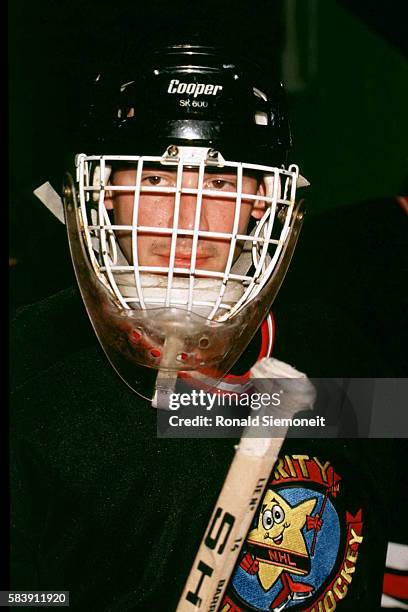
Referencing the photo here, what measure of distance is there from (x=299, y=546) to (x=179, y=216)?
1.74 ft

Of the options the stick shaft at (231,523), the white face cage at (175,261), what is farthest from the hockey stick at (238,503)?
the white face cage at (175,261)

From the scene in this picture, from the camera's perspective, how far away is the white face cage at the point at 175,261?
2.73ft

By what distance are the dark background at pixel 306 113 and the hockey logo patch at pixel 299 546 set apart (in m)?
0.30

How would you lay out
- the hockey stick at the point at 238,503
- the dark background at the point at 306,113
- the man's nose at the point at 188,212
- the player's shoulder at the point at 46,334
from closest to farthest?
the hockey stick at the point at 238,503 → the man's nose at the point at 188,212 → the player's shoulder at the point at 46,334 → the dark background at the point at 306,113

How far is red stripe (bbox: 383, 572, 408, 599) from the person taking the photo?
1.06m

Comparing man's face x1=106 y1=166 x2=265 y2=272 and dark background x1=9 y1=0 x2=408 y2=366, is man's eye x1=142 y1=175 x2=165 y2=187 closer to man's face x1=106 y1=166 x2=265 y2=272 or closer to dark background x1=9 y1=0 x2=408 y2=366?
man's face x1=106 y1=166 x2=265 y2=272

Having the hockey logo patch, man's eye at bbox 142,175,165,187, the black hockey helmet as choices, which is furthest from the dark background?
the hockey logo patch

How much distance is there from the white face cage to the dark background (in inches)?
7.9

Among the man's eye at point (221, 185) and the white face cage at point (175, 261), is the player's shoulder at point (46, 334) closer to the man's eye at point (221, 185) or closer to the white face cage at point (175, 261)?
the white face cage at point (175, 261)

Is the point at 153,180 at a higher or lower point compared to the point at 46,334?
higher

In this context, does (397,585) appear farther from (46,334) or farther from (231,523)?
(46,334)

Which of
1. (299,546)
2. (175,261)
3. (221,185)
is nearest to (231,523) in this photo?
(299,546)

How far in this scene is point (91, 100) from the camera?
98 centimetres

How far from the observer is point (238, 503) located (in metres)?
0.81
